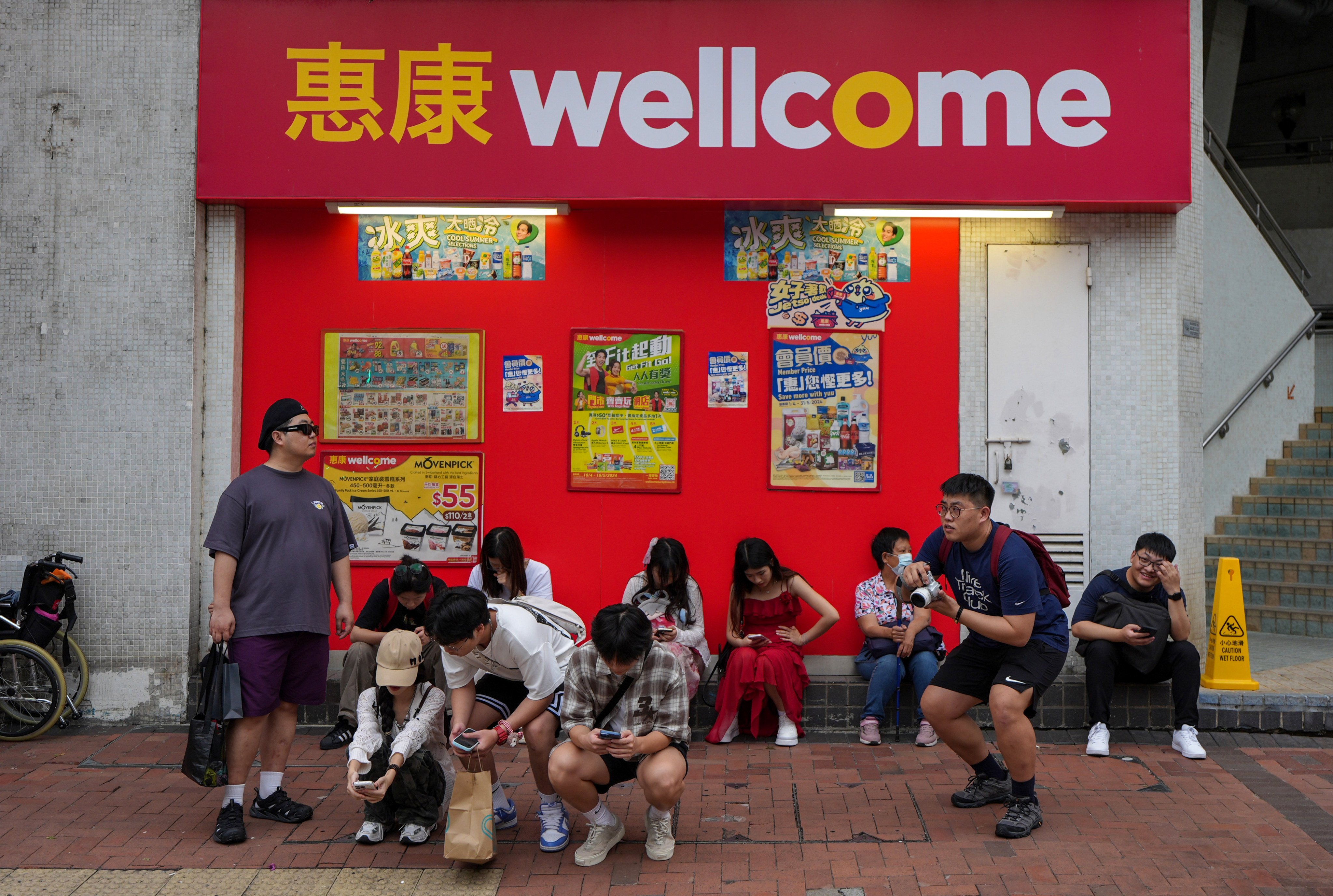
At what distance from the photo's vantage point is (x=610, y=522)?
262 inches

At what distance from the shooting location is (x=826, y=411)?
21.6 feet

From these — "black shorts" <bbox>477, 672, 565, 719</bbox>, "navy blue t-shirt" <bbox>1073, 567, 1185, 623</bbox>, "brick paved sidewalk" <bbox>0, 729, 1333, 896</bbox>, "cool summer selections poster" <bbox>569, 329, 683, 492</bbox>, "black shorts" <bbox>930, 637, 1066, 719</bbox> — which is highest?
"cool summer selections poster" <bbox>569, 329, 683, 492</bbox>

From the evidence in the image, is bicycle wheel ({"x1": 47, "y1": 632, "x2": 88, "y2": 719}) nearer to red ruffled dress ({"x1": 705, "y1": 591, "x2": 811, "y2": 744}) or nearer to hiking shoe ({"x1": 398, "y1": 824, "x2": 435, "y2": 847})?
hiking shoe ({"x1": 398, "y1": 824, "x2": 435, "y2": 847})

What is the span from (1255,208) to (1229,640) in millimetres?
5652

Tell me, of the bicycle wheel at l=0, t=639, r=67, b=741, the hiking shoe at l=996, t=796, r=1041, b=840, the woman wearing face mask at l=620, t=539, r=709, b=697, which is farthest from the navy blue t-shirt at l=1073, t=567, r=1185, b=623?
the bicycle wheel at l=0, t=639, r=67, b=741

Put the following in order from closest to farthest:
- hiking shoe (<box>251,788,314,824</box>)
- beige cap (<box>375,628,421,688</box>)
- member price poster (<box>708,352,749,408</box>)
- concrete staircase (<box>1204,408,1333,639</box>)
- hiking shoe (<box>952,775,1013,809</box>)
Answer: beige cap (<box>375,628,421,688</box>) < hiking shoe (<box>251,788,314,824</box>) < hiking shoe (<box>952,775,1013,809</box>) < member price poster (<box>708,352,749,408</box>) < concrete staircase (<box>1204,408,1333,639</box>)

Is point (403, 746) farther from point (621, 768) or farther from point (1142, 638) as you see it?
point (1142, 638)

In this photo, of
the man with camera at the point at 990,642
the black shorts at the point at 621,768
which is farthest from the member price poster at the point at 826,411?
the black shorts at the point at 621,768

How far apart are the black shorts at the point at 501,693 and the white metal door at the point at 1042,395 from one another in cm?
344

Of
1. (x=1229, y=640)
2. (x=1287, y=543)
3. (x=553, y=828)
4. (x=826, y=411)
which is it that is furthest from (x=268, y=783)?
(x=1287, y=543)

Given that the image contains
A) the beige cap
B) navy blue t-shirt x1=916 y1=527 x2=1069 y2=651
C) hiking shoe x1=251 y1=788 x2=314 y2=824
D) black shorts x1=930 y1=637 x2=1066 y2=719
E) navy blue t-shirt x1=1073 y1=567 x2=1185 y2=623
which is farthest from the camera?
navy blue t-shirt x1=1073 y1=567 x2=1185 y2=623

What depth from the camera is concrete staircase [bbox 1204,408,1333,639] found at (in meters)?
8.08

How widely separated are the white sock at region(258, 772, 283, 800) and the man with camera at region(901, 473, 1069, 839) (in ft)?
10.2

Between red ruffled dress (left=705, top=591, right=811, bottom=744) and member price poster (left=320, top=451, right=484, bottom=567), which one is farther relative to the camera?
member price poster (left=320, top=451, right=484, bottom=567)
